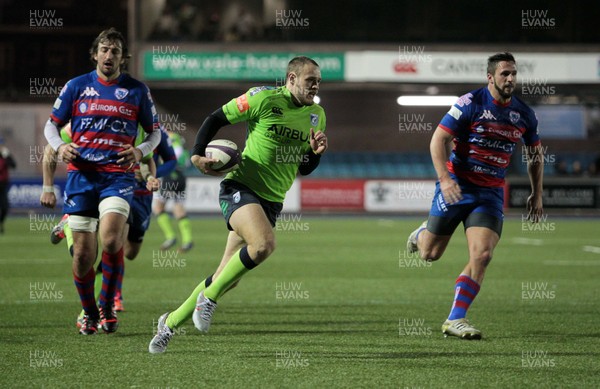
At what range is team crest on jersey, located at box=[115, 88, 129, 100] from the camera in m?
7.40

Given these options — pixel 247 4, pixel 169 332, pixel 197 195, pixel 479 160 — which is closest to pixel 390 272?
pixel 479 160

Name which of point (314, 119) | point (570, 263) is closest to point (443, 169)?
point (314, 119)

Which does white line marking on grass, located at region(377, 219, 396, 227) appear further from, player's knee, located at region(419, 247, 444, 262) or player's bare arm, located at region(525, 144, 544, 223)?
player's bare arm, located at region(525, 144, 544, 223)

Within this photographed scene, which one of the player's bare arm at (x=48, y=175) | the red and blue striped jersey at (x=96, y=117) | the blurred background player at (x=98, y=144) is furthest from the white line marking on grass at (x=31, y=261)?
the red and blue striped jersey at (x=96, y=117)

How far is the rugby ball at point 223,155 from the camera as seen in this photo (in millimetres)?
6684

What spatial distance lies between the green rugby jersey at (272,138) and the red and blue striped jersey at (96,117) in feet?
3.30

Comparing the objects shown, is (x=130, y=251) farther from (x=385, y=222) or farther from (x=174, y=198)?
(x=385, y=222)

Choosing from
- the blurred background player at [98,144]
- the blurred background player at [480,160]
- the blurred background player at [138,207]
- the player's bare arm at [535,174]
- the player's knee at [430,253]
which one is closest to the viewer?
the blurred background player at [98,144]

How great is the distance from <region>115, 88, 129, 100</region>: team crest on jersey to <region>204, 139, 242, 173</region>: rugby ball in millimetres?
1026

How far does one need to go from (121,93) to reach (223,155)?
124 cm

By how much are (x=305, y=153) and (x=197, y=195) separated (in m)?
22.0

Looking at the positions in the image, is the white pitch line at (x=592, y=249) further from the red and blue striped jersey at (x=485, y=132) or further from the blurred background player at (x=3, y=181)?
the blurred background player at (x=3, y=181)

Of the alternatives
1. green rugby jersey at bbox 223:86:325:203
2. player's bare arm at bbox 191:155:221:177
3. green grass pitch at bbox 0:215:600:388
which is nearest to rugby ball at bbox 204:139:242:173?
player's bare arm at bbox 191:155:221:177

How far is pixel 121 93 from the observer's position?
7418mm
